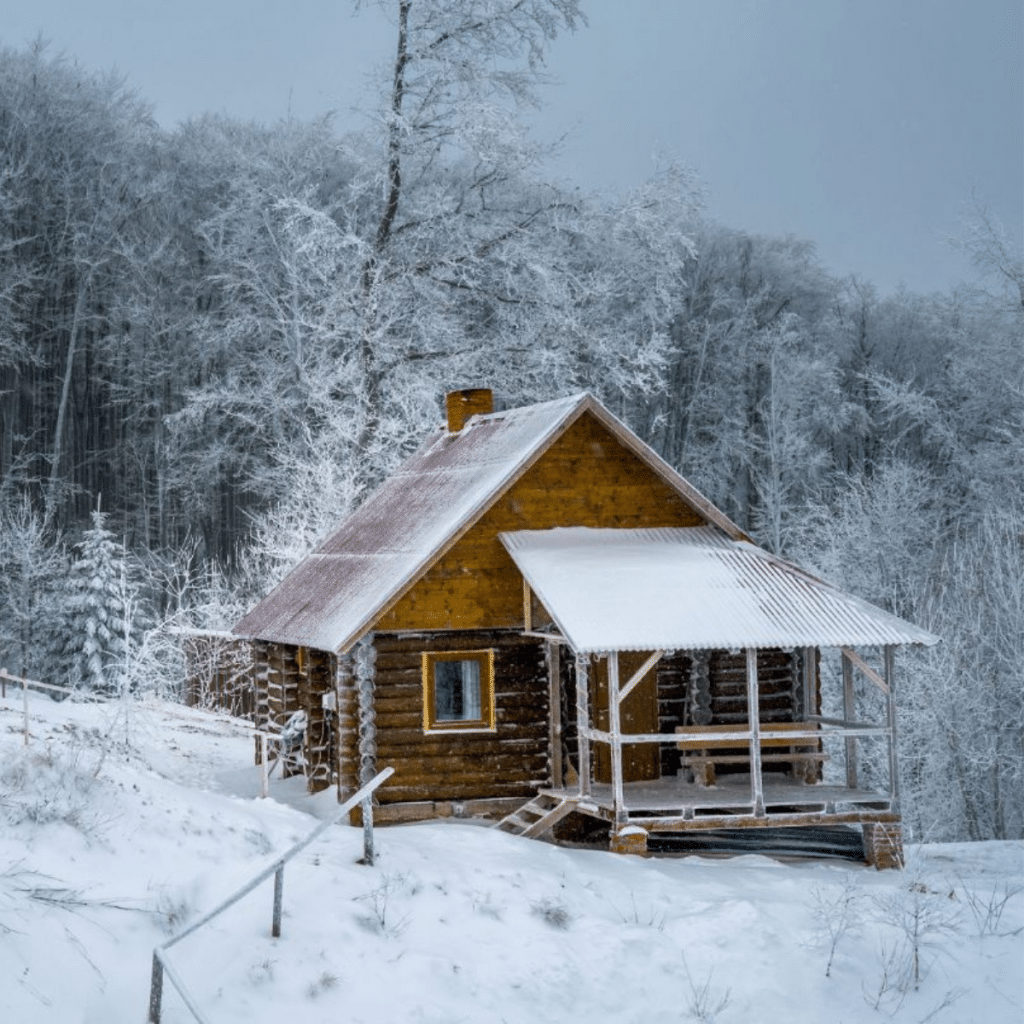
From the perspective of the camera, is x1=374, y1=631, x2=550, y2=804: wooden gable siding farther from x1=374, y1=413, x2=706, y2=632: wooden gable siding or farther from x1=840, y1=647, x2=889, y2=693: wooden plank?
x1=840, y1=647, x2=889, y2=693: wooden plank

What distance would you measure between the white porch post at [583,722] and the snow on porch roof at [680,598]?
976mm

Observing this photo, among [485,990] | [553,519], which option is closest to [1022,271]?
[553,519]

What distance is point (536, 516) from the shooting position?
2055cm

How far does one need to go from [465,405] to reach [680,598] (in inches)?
297

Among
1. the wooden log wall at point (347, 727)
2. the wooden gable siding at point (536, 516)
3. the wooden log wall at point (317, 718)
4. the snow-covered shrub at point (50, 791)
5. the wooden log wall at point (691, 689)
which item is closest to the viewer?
the snow-covered shrub at point (50, 791)

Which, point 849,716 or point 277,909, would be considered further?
point 849,716

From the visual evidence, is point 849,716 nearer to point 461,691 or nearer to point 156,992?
point 461,691

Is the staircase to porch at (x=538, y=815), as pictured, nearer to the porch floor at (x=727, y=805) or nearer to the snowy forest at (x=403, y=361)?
the porch floor at (x=727, y=805)

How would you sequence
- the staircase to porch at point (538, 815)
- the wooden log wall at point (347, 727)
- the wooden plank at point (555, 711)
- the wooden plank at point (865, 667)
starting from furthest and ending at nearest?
1. the wooden plank at point (555, 711)
2. the wooden log wall at point (347, 727)
3. the staircase to porch at point (538, 815)
4. the wooden plank at point (865, 667)

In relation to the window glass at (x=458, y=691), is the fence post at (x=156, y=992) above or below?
below

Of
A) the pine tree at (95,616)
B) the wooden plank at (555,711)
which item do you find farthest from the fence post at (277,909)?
the pine tree at (95,616)

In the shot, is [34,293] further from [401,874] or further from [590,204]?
[401,874]

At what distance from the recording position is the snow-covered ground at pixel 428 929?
12.1 metres

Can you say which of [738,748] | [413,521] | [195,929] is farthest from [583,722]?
[195,929]
